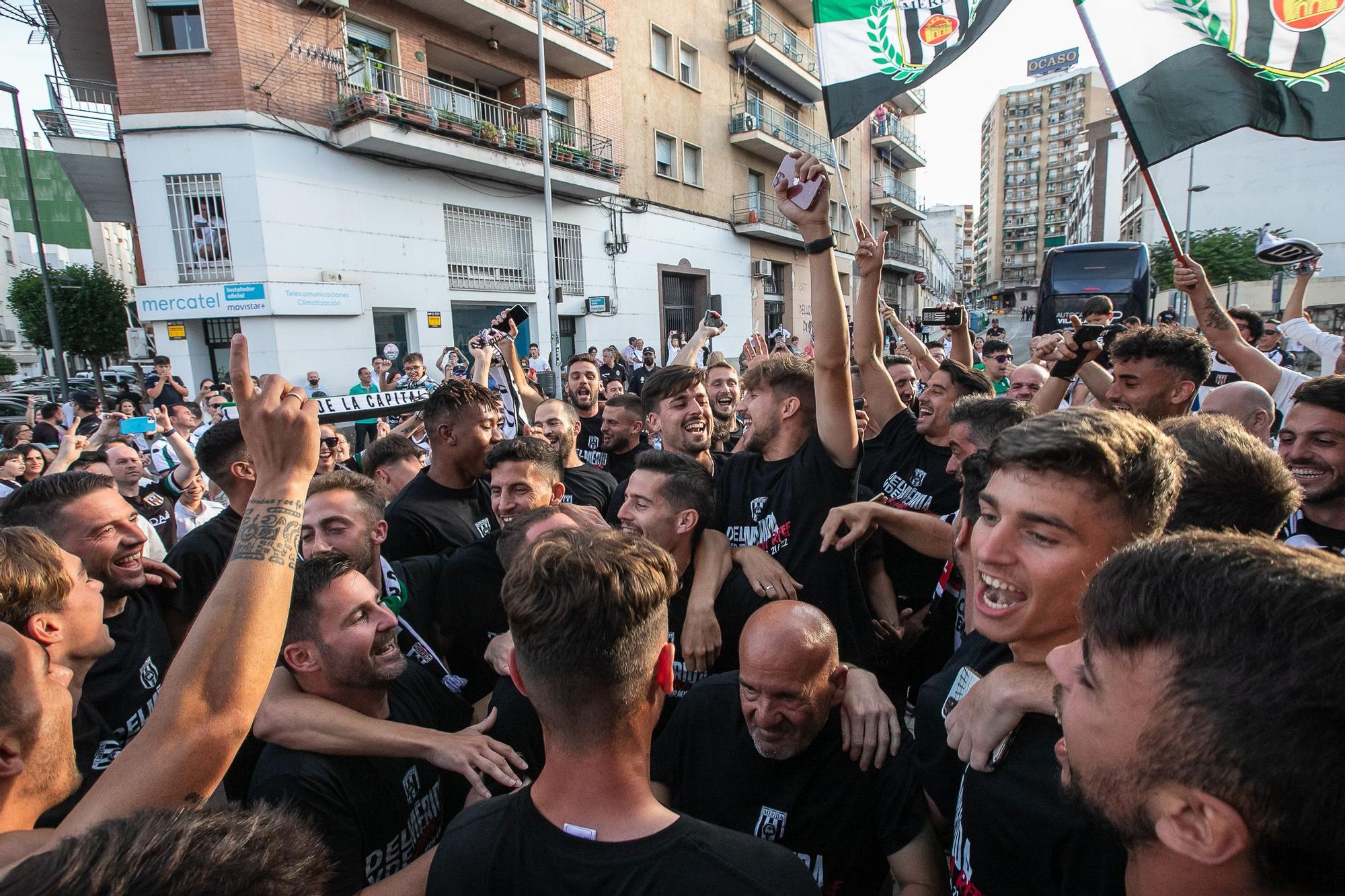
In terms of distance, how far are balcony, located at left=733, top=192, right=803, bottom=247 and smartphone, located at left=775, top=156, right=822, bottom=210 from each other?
22638 mm

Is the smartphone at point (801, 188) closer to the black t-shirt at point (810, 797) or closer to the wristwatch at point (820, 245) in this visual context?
the wristwatch at point (820, 245)

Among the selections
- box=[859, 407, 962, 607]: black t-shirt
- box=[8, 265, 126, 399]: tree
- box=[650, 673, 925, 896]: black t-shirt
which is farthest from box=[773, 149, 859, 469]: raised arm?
box=[8, 265, 126, 399]: tree

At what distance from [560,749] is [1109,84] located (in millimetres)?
4422

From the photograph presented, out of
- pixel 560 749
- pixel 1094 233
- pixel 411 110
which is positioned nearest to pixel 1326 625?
pixel 560 749

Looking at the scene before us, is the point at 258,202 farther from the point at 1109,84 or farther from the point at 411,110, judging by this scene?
the point at 1109,84

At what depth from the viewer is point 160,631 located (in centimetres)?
256

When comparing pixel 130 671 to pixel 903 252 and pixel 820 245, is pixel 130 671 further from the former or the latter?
pixel 903 252

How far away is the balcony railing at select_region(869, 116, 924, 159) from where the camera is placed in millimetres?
35438

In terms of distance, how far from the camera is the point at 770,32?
26.1 metres

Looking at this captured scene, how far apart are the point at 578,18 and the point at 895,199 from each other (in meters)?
23.8

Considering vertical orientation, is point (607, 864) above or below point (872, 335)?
below

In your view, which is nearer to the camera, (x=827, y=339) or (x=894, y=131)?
(x=827, y=339)

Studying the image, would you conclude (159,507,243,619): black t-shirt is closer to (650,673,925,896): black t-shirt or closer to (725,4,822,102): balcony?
(650,673,925,896): black t-shirt

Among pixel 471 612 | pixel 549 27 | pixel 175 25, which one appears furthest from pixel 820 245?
pixel 549 27
